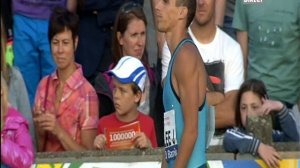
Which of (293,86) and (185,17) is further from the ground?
(185,17)

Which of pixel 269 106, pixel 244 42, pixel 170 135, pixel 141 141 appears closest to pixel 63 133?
pixel 141 141

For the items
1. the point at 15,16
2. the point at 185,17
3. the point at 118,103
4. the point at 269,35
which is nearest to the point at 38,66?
the point at 15,16

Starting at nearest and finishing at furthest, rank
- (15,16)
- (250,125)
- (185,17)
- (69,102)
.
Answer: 1. (185,17)
2. (250,125)
3. (69,102)
4. (15,16)

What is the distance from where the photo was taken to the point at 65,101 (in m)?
9.88

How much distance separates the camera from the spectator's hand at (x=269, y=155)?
8.98m

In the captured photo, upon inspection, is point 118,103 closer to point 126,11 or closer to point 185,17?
point 126,11

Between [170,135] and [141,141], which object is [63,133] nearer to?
[141,141]

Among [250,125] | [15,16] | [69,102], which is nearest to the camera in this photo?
[250,125]

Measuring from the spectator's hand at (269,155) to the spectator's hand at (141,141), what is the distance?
0.90m

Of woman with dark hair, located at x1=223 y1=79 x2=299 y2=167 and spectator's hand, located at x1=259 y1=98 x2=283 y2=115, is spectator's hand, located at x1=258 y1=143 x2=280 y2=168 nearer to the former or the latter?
woman with dark hair, located at x1=223 y1=79 x2=299 y2=167

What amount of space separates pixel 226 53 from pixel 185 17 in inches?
81.2

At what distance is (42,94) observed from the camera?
9.97 meters

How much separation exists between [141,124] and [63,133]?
0.63 metres

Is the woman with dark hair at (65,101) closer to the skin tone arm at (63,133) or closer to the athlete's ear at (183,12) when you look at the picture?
the skin tone arm at (63,133)
